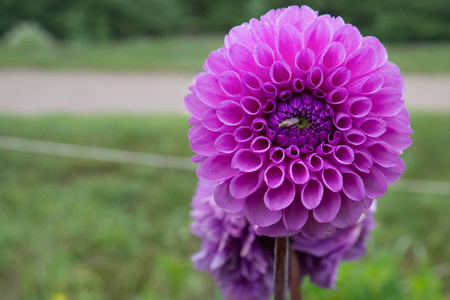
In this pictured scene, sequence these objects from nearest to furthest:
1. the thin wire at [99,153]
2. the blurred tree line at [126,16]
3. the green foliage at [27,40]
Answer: the thin wire at [99,153] → the green foliage at [27,40] → the blurred tree line at [126,16]

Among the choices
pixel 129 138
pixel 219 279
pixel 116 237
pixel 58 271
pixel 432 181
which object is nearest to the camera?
pixel 219 279

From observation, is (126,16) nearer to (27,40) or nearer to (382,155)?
(27,40)

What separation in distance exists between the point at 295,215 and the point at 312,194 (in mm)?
25

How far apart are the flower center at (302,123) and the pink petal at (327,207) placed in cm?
5

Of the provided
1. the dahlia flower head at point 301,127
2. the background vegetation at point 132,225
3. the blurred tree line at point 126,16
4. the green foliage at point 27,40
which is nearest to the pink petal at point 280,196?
the dahlia flower head at point 301,127

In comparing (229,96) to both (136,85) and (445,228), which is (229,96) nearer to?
(445,228)

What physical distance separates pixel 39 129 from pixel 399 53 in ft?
15.6

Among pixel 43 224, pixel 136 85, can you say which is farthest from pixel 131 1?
pixel 43 224

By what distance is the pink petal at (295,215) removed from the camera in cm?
43

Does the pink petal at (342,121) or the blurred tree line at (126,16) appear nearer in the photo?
the pink petal at (342,121)

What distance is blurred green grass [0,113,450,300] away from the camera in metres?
1.38

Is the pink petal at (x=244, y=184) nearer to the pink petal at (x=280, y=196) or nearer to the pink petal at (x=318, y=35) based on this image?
the pink petal at (x=280, y=196)

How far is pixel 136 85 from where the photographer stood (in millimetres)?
5238

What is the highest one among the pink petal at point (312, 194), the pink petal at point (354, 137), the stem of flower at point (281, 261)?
the pink petal at point (354, 137)
